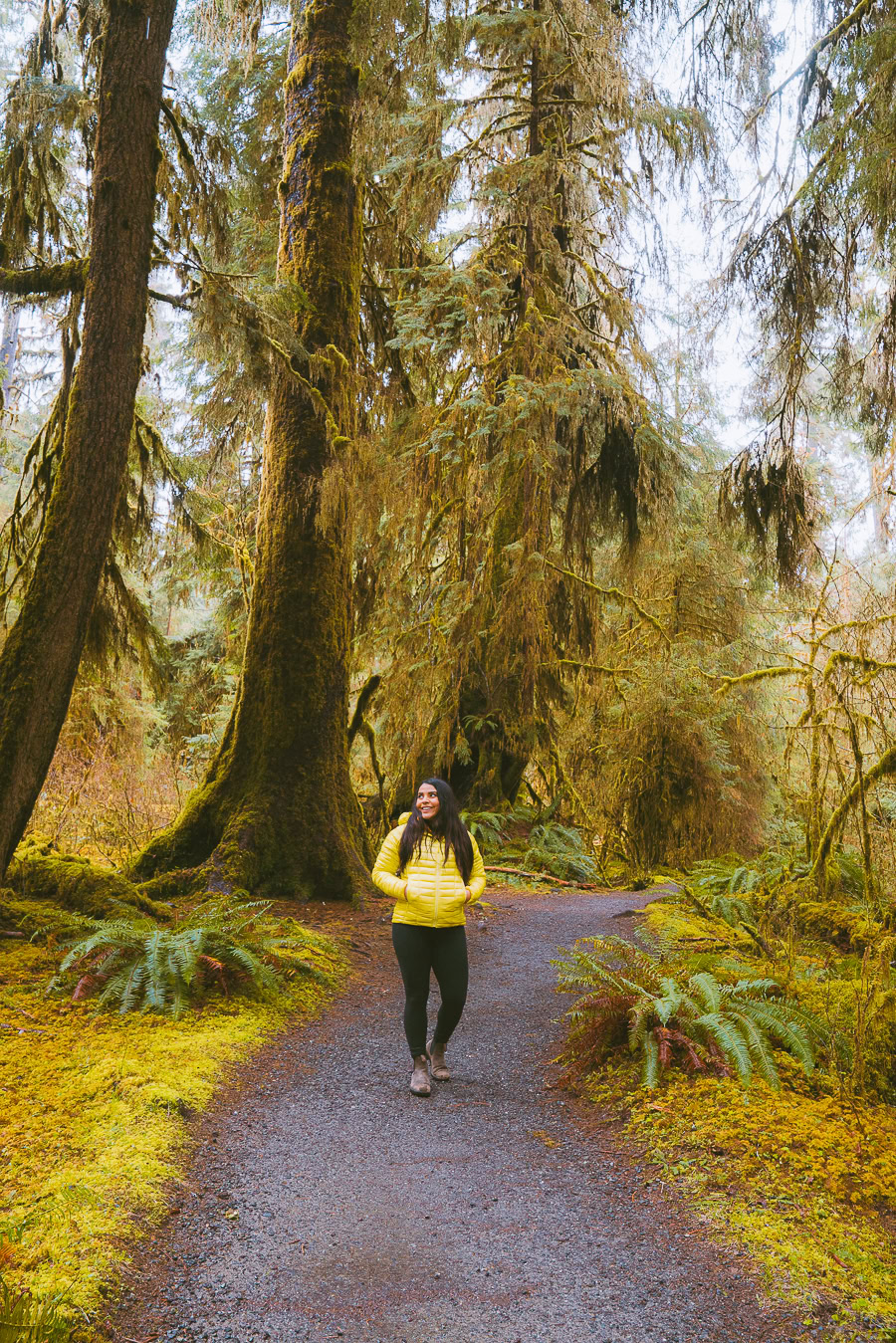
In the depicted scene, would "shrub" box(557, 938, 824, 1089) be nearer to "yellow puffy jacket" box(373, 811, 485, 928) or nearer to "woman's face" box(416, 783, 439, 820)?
"yellow puffy jacket" box(373, 811, 485, 928)

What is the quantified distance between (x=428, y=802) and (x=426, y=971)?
0.85 meters

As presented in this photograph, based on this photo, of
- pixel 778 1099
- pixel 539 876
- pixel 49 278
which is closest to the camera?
pixel 778 1099

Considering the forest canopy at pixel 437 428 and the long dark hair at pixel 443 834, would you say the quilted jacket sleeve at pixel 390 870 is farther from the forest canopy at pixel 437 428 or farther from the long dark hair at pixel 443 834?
the forest canopy at pixel 437 428

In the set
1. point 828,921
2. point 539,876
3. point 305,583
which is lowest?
point 539,876

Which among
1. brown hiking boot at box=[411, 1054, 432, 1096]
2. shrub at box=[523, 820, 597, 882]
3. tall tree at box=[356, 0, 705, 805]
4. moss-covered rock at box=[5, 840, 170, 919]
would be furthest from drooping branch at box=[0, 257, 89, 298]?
shrub at box=[523, 820, 597, 882]

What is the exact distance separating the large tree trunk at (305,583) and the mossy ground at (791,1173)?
3.56 m

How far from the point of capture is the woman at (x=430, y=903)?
14.4 ft

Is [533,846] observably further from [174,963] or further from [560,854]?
[174,963]

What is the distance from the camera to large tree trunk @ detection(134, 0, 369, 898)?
722cm

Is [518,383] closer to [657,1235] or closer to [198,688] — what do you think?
[657,1235]

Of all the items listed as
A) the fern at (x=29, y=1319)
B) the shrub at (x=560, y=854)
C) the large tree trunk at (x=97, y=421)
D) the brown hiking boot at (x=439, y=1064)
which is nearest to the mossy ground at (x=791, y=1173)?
the brown hiking boot at (x=439, y=1064)

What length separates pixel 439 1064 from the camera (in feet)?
14.8

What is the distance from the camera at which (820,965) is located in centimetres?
574

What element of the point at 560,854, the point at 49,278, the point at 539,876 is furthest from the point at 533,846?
the point at 49,278
